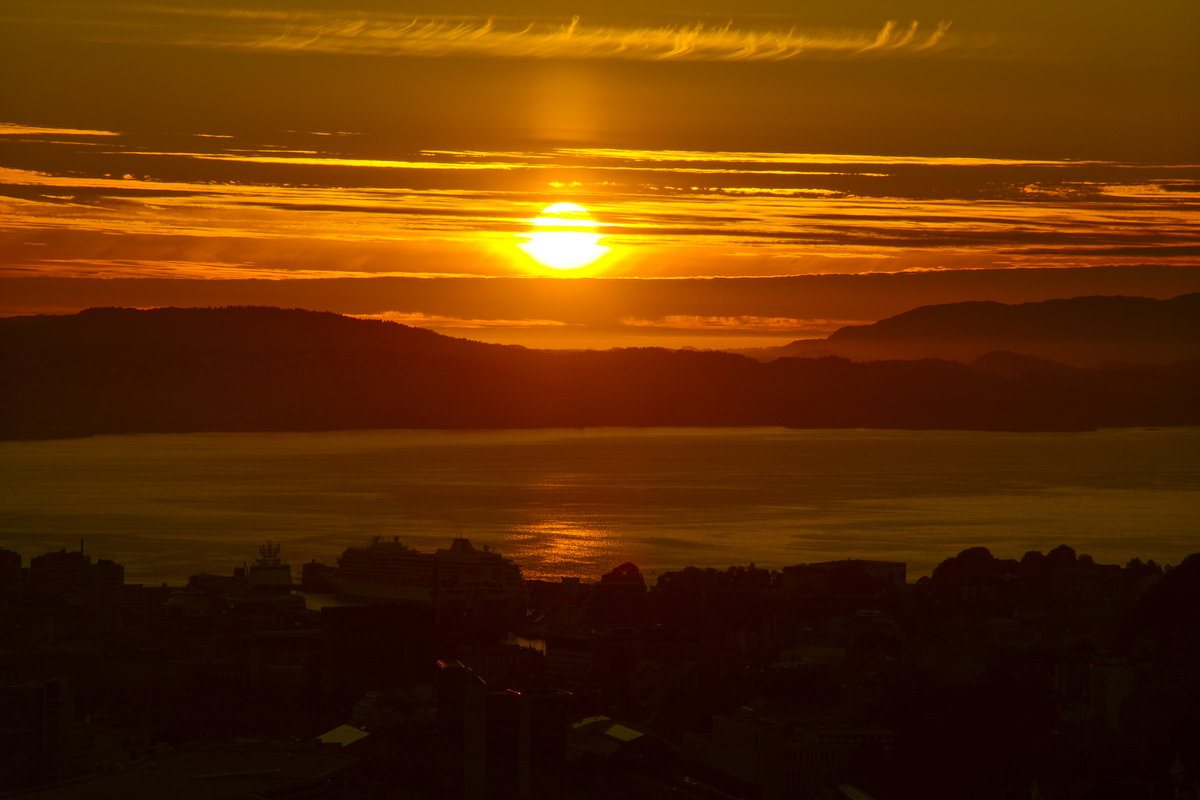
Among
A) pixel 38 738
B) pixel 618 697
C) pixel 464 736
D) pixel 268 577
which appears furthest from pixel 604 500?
pixel 38 738

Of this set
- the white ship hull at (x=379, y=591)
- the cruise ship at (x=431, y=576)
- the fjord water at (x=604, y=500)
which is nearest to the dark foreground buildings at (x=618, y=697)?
the cruise ship at (x=431, y=576)

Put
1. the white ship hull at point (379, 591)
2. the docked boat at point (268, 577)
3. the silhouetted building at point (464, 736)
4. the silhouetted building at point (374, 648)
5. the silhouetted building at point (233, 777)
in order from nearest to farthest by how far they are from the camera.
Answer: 1. the silhouetted building at point (233, 777)
2. the silhouetted building at point (464, 736)
3. the silhouetted building at point (374, 648)
4. the docked boat at point (268, 577)
5. the white ship hull at point (379, 591)

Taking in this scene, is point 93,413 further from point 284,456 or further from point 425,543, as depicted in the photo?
point 425,543

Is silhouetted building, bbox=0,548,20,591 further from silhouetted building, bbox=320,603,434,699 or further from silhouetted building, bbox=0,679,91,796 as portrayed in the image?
silhouetted building, bbox=0,679,91,796

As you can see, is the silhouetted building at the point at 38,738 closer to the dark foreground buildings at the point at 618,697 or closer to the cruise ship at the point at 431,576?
the dark foreground buildings at the point at 618,697

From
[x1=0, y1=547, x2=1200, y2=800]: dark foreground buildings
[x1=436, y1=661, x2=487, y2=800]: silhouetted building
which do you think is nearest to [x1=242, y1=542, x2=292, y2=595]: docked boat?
[x1=0, y1=547, x2=1200, y2=800]: dark foreground buildings

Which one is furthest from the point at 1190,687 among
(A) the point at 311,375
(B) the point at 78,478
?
(A) the point at 311,375

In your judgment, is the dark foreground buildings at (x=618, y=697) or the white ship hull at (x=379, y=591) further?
the white ship hull at (x=379, y=591)
